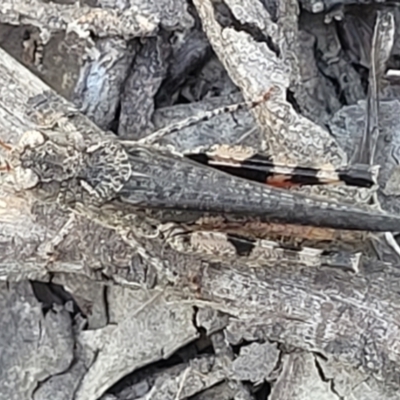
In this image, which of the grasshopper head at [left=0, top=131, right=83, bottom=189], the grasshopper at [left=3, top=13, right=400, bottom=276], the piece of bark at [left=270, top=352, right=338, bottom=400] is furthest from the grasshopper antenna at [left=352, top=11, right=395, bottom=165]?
the grasshopper head at [left=0, top=131, right=83, bottom=189]

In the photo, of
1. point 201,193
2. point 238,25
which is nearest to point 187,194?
point 201,193

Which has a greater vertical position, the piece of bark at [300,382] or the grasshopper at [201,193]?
the grasshopper at [201,193]

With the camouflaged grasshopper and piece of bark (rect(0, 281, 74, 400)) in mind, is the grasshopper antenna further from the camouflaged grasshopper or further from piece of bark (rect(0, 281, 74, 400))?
piece of bark (rect(0, 281, 74, 400))

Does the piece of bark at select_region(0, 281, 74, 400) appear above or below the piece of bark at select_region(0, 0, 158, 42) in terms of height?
below

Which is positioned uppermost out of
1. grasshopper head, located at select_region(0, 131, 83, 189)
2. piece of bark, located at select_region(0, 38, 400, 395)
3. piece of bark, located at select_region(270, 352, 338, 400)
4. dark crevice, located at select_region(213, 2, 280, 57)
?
dark crevice, located at select_region(213, 2, 280, 57)

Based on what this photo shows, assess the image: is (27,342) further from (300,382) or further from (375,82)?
(375,82)

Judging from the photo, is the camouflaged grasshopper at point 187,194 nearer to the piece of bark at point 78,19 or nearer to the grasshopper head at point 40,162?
the grasshopper head at point 40,162

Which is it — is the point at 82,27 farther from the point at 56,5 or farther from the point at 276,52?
the point at 276,52

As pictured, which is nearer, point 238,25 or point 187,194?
point 187,194

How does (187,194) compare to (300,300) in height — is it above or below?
→ above

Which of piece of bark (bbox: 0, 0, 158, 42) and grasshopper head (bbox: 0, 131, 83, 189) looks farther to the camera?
piece of bark (bbox: 0, 0, 158, 42)

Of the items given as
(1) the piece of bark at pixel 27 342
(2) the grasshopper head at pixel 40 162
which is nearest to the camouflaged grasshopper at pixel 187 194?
→ (2) the grasshopper head at pixel 40 162
